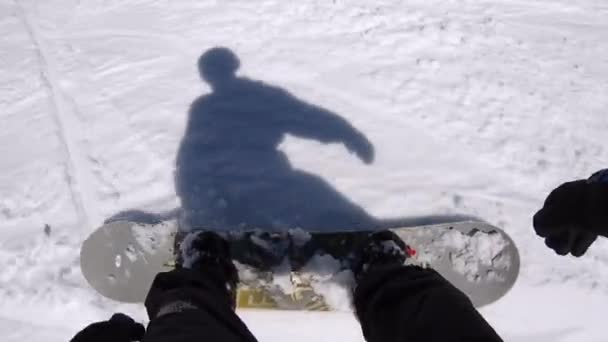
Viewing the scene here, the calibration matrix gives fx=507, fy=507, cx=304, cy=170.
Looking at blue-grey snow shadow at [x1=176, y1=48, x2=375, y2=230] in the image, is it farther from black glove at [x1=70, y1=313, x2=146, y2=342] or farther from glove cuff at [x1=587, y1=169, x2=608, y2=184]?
glove cuff at [x1=587, y1=169, x2=608, y2=184]

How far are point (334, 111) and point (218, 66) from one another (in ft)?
2.50

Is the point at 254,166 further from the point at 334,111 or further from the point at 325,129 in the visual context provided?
the point at 334,111

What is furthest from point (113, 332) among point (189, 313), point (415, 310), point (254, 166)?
point (254, 166)

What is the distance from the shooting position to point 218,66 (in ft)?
9.87

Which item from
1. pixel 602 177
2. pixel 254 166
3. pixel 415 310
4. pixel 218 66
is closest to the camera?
pixel 415 310

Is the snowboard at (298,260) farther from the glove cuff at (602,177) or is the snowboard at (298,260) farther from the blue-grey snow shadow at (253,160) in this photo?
the glove cuff at (602,177)

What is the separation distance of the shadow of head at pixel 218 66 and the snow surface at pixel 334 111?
56 mm

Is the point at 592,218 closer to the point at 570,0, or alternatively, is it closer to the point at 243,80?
the point at 243,80

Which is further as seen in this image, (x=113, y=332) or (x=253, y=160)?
(x=253, y=160)

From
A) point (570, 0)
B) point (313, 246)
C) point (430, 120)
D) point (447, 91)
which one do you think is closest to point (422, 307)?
point (313, 246)

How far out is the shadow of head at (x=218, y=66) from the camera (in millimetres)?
2955

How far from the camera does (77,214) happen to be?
8.27 ft

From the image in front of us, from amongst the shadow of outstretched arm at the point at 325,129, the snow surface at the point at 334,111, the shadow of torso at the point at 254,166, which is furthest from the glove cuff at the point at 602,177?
the shadow of outstretched arm at the point at 325,129

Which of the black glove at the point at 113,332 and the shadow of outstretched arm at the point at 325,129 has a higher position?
the shadow of outstretched arm at the point at 325,129
